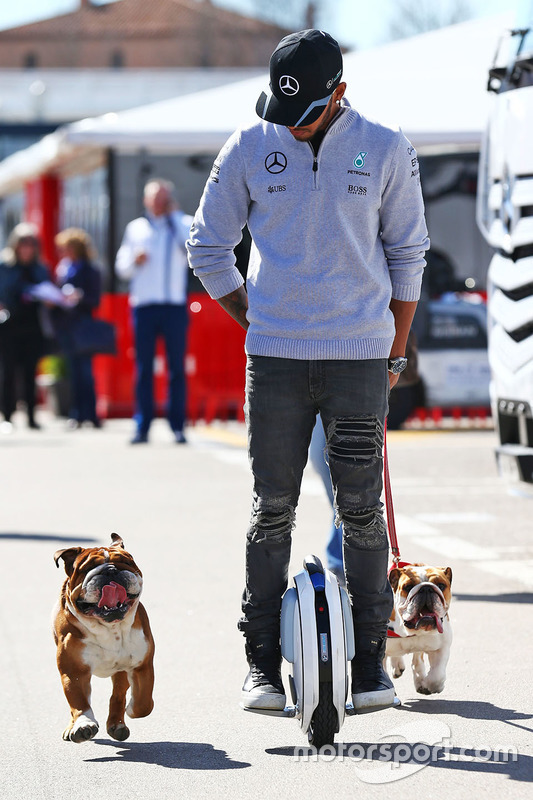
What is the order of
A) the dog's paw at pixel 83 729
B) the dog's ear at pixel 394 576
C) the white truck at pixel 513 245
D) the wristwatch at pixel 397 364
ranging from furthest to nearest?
the white truck at pixel 513 245 → the dog's ear at pixel 394 576 → the wristwatch at pixel 397 364 → the dog's paw at pixel 83 729

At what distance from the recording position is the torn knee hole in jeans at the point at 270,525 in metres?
4.44

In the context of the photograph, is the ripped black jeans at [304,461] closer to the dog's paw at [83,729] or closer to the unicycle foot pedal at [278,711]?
the unicycle foot pedal at [278,711]

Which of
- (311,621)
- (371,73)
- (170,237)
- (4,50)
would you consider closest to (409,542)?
(311,621)

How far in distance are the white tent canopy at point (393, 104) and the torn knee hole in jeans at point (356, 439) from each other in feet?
35.1

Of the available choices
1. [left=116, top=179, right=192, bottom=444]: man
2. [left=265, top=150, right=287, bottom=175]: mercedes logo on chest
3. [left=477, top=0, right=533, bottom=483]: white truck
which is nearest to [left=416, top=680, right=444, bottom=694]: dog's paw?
[left=265, top=150, right=287, bottom=175]: mercedes logo on chest

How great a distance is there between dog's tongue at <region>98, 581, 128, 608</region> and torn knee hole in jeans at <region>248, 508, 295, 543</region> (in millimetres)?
428

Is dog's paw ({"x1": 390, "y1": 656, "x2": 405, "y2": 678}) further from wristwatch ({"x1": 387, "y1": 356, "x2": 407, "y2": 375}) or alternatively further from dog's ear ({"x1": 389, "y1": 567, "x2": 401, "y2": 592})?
A: wristwatch ({"x1": 387, "y1": 356, "x2": 407, "y2": 375})

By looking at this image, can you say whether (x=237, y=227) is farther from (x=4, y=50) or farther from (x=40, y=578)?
(x=4, y=50)

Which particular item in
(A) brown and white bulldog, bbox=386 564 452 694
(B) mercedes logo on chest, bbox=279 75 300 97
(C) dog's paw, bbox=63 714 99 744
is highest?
(B) mercedes logo on chest, bbox=279 75 300 97

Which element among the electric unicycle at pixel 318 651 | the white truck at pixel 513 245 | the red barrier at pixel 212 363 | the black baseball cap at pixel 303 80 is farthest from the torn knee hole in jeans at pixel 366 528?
the red barrier at pixel 212 363

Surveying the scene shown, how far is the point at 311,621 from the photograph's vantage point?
422 cm

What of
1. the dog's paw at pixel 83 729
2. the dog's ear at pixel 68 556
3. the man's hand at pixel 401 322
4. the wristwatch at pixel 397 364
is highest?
the man's hand at pixel 401 322

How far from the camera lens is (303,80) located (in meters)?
4.15

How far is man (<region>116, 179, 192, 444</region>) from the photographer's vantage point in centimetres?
1353
